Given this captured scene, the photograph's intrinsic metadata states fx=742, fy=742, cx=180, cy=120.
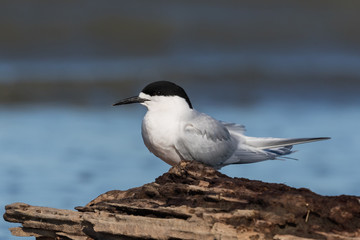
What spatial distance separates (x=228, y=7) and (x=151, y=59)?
12.1 feet

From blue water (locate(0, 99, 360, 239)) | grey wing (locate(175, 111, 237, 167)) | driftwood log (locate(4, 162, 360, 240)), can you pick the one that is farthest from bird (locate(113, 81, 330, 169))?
blue water (locate(0, 99, 360, 239))

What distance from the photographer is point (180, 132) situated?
5438mm

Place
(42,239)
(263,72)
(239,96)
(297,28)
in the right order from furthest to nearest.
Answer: (297,28) < (263,72) < (239,96) < (42,239)

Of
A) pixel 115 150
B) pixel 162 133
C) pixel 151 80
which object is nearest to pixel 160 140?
pixel 162 133

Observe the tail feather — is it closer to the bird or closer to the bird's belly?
the bird

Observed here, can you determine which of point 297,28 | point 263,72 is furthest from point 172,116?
point 297,28

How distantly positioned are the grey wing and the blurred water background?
1.62 meters

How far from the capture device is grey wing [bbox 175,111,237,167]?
5.44 meters

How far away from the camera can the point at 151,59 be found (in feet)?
50.8

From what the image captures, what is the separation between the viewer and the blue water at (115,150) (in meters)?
7.62

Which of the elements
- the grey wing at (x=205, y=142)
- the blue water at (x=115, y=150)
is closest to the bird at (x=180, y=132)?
the grey wing at (x=205, y=142)

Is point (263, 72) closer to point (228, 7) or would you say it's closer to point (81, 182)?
point (228, 7)

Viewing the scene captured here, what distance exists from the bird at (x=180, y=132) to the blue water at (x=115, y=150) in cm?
144

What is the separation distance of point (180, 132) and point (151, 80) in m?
8.32
